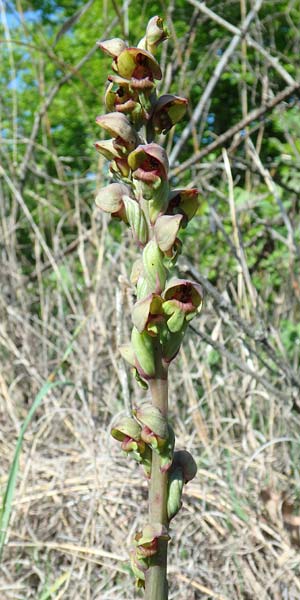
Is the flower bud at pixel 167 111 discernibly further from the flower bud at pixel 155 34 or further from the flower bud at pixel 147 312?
the flower bud at pixel 147 312

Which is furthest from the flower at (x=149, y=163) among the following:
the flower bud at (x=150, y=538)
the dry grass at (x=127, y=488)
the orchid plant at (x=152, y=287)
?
the dry grass at (x=127, y=488)

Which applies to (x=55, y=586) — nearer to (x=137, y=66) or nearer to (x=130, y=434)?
(x=130, y=434)

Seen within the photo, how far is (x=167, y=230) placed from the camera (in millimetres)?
708

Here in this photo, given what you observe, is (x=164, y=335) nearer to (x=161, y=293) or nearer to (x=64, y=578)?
(x=161, y=293)

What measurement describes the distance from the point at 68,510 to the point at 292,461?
0.50m

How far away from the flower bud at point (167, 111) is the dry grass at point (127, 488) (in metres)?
0.60

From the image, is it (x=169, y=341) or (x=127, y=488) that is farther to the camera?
(x=127, y=488)

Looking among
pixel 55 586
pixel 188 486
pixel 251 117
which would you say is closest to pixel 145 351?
pixel 55 586

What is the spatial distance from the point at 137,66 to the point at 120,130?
69 mm

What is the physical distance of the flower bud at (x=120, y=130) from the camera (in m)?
0.73

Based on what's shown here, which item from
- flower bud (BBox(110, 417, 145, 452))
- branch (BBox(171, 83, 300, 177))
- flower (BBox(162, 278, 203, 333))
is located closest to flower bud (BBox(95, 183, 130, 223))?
flower (BBox(162, 278, 203, 333))

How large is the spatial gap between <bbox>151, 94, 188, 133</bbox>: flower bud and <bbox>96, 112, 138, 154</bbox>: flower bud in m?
0.03

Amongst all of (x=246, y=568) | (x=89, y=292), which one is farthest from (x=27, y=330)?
(x=246, y=568)

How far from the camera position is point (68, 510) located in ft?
5.37
